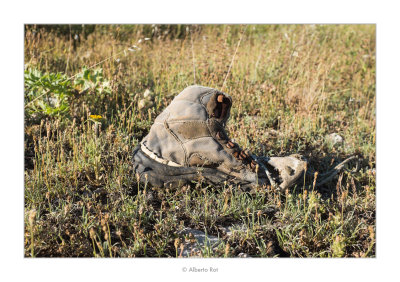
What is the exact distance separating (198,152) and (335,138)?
195cm

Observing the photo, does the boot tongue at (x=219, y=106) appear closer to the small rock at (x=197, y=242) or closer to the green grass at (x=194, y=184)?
the green grass at (x=194, y=184)

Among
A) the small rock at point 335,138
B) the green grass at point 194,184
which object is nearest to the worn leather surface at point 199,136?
the green grass at point 194,184

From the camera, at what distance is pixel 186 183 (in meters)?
2.72

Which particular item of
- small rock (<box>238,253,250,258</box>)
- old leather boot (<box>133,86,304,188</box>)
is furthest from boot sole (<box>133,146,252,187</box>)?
small rock (<box>238,253,250,258</box>)

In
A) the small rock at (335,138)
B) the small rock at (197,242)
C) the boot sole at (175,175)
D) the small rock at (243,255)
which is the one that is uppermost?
the small rock at (335,138)

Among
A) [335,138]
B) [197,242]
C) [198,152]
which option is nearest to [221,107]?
[198,152]

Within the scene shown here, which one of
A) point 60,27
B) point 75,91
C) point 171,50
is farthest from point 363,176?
point 60,27

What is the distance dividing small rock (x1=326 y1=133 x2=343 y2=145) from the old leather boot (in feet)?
4.25

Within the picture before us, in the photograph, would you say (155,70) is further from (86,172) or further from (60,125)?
(86,172)

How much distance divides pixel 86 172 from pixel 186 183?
0.84m

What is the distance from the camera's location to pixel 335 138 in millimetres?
3898

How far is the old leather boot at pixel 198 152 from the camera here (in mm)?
2664

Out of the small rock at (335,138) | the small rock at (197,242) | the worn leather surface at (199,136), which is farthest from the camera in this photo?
the small rock at (335,138)

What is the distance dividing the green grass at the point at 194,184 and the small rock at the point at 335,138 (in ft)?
0.17
